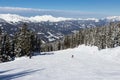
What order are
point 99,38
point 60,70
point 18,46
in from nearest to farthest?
point 60,70
point 18,46
point 99,38

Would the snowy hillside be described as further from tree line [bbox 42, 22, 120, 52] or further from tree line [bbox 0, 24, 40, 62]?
tree line [bbox 42, 22, 120, 52]

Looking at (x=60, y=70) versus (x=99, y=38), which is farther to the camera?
(x=99, y=38)

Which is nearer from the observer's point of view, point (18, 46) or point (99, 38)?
point (18, 46)

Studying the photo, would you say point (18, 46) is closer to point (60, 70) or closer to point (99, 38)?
point (60, 70)

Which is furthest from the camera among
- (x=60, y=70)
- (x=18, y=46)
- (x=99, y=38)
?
(x=99, y=38)

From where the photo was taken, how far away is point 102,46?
103125 millimetres

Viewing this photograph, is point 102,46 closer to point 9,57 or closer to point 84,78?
point 9,57

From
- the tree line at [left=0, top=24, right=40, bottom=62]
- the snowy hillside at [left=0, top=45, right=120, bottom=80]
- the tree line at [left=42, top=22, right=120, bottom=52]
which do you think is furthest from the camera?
the tree line at [left=42, top=22, right=120, bottom=52]

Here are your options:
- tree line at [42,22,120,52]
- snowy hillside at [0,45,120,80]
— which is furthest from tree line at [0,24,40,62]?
tree line at [42,22,120,52]

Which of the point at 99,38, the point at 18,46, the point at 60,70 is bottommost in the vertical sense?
the point at 99,38

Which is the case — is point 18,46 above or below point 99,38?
above

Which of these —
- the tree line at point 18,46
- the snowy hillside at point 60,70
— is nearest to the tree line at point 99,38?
the snowy hillside at point 60,70

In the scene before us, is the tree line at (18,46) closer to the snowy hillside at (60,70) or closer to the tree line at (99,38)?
the snowy hillside at (60,70)

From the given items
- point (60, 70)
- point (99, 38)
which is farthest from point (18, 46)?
point (99, 38)
